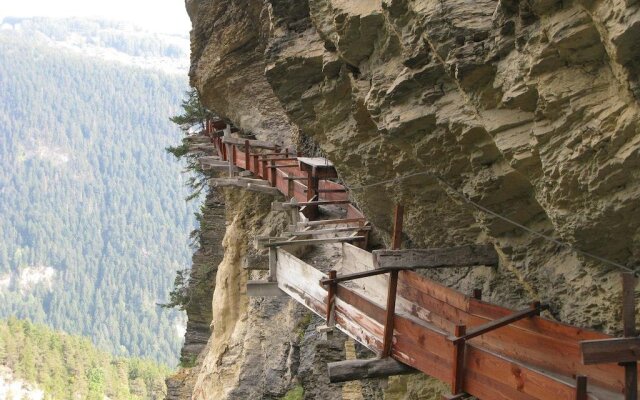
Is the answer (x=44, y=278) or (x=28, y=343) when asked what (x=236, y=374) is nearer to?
(x=28, y=343)

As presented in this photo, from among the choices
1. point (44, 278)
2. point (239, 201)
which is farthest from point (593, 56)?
point (44, 278)

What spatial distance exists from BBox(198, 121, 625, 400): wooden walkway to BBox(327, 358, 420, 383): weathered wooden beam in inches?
3.1

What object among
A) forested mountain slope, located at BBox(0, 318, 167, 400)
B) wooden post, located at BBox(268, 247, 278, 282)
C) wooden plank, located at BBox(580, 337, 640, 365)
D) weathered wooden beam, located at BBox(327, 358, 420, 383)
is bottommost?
forested mountain slope, located at BBox(0, 318, 167, 400)

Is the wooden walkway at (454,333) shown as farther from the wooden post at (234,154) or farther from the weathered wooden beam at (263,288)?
the wooden post at (234,154)

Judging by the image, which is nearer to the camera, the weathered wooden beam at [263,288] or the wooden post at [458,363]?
the wooden post at [458,363]

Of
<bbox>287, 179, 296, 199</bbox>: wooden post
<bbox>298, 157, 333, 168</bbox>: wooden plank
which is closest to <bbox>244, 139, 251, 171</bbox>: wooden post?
<bbox>287, 179, 296, 199</bbox>: wooden post

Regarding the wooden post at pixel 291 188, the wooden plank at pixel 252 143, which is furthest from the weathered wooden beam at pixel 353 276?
the wooden plank at pixel 252 143

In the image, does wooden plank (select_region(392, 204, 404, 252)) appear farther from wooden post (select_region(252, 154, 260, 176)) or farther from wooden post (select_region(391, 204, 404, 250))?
wooden post (select_region(252, 154, 260, 176))

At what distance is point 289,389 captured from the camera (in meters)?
11.4

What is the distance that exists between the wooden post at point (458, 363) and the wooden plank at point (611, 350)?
4.24 feet

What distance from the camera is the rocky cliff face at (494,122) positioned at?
404 centimetres

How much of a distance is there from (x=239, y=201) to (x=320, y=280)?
35.8 ft

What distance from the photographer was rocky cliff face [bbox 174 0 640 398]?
13.3 feet

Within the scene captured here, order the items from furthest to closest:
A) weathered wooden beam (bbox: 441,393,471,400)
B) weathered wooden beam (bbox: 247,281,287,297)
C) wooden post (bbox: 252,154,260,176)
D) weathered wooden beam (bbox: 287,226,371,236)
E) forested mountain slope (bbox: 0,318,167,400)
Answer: forested mountain slope (bbox: 0,318,167,400) → wooden post (bbox: 252,154,260,176) → weathered wooden beam (bbox: 287,226,371,236) → weathered wooden beam (bbox: 247,281,287,297) → weathered wooden beam (bbox: 441,393,471,400)
